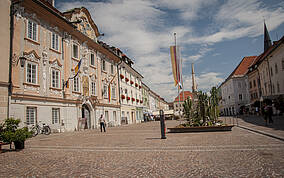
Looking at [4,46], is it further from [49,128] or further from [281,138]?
[281,138]

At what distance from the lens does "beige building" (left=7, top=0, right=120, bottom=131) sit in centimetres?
1625

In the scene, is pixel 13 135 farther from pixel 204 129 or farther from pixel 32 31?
pixel 32 31

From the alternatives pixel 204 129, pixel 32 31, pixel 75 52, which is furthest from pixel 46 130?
pixel 204 129

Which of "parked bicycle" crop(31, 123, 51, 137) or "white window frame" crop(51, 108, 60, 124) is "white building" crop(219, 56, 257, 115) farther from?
"parked bicycle" crop(31, 123, 51, 137)

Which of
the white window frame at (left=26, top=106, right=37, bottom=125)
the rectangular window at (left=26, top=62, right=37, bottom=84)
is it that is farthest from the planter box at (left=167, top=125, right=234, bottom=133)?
the rectangular window at (left=26, top=62, right=37, bottom=84)

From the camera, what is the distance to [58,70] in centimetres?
2019

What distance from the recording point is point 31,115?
16844 millimetres

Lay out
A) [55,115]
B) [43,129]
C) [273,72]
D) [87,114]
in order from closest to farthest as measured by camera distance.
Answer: [43,129], [55,115], [87,114], [273,72]

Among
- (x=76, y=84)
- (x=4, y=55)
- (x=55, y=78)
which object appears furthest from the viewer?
(x=76, y=84)

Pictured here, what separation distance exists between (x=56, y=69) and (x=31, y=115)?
4921 millimetres

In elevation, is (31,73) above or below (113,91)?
above

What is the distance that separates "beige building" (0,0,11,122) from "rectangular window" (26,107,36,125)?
1.99 meters

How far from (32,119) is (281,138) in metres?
16.1

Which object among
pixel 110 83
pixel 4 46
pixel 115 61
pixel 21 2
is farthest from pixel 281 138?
pixel 115 61
